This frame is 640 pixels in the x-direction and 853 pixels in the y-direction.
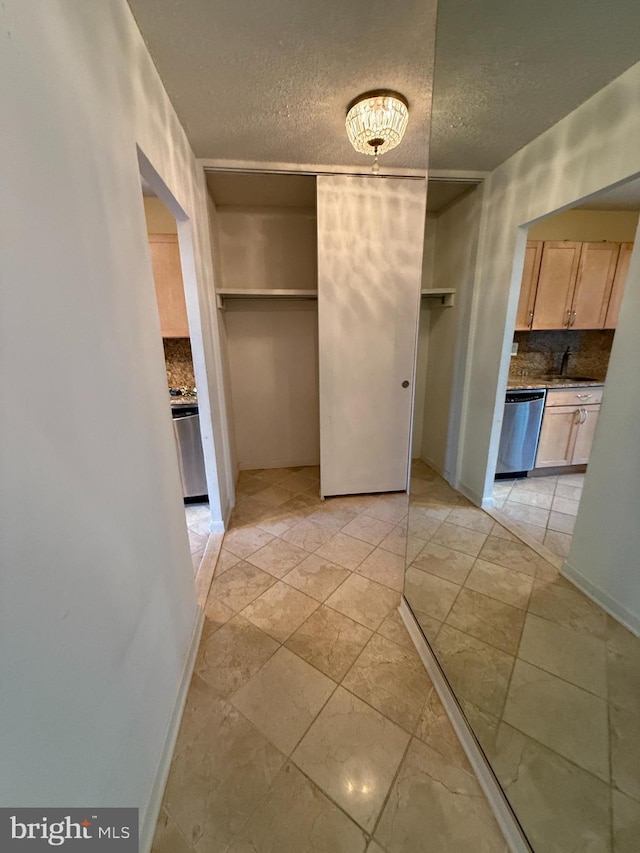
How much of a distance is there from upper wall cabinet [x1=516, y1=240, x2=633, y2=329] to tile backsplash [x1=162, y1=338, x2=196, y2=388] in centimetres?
296

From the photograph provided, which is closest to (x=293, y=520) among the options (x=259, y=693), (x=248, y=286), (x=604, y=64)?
(x=259, y=693)

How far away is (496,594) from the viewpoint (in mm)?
1688

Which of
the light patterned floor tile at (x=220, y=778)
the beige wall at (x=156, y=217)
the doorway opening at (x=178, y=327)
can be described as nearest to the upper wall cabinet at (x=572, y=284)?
the light patterned floor tile at (x=220, y=778)

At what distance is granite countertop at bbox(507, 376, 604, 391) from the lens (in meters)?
2.19

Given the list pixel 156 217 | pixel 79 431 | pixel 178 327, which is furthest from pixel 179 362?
pixel 79 431

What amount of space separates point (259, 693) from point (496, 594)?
1301 mm

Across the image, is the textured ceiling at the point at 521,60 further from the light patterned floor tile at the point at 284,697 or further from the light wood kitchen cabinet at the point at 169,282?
the light patterned floor tile at the point at 284,697

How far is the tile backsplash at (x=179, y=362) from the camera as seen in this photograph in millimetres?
2936

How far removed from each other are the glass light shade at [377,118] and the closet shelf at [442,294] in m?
1.00

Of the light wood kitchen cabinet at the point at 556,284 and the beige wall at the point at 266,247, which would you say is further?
the beige wall at the point at 266,247

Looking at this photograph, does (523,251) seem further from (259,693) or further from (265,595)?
(259,693)

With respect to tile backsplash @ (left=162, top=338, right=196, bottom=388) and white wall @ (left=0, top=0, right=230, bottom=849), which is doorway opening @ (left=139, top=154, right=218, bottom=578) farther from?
white wall @ (left=0, top=0, right=230, bottom=849)

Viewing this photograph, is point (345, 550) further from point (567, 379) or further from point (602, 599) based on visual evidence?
point (567, 379)

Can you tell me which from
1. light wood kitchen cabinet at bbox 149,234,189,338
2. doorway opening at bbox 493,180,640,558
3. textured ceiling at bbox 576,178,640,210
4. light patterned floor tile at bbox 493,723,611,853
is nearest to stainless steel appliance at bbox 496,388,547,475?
doorway opening at bbox 493,180,640,558
